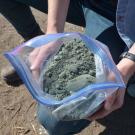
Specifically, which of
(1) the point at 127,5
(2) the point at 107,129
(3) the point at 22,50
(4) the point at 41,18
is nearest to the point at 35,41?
(3) the point at 22,50

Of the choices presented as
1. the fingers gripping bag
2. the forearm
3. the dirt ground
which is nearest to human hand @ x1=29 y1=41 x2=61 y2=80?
the fingers gripping bag

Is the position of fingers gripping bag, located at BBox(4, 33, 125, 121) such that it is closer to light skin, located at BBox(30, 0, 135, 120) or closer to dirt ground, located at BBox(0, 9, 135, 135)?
light skin, located at BBox(30, 0, 135, 120)

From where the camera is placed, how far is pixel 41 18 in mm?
2158

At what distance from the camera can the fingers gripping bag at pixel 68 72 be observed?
1.06 meters

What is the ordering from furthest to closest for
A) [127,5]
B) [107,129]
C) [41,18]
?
[41,18]
[107,129]
[127,5]

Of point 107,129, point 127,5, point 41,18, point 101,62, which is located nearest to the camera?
point 101,62

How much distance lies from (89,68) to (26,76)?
0.55 feet

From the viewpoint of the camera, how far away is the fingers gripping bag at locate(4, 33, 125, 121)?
106cm

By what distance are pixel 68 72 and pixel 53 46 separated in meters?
0.11

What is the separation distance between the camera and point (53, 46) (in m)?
1.19

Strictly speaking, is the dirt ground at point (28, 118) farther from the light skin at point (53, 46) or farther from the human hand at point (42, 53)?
the human hand at point (42, 53)

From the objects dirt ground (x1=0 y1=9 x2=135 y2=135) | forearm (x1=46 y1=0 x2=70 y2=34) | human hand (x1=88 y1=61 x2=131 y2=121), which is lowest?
dirt ground (x1=0 y1=9 x2=135 y2=135)

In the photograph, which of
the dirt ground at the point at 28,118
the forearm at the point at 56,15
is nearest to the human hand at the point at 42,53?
the forearm at the point at 56,15

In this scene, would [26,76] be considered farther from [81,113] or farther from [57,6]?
[57,6]
